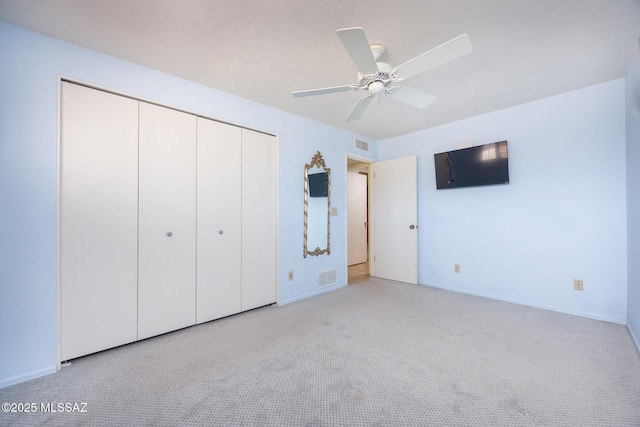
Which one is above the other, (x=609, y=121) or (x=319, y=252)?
(x=609, y=121)

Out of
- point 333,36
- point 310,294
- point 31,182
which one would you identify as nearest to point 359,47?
point 333,36

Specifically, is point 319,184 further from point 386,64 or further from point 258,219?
point 386,64

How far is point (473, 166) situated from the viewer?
11.0 ft

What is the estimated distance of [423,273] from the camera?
12.9ft

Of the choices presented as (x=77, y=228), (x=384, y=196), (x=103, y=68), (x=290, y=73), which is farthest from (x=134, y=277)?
(x=384, y=196)

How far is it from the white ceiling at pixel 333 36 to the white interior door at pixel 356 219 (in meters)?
3.07

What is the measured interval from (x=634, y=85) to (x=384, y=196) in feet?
9.18

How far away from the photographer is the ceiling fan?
134 cm

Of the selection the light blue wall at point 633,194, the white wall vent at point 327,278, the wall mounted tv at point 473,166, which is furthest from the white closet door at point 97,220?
the light blue wall at point 633,194

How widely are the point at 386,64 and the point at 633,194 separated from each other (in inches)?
96.4

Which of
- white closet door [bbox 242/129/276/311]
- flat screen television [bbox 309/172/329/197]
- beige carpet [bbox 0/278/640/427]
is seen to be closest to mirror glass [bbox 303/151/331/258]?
flat screen television [bbox 309/172/329/197]

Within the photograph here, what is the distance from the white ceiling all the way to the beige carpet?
7.79 feet

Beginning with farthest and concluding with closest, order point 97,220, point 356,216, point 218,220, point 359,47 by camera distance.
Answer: point 356,216, point 218,220, point 97,220, point 359,47

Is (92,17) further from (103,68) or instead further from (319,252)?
(319,252)
